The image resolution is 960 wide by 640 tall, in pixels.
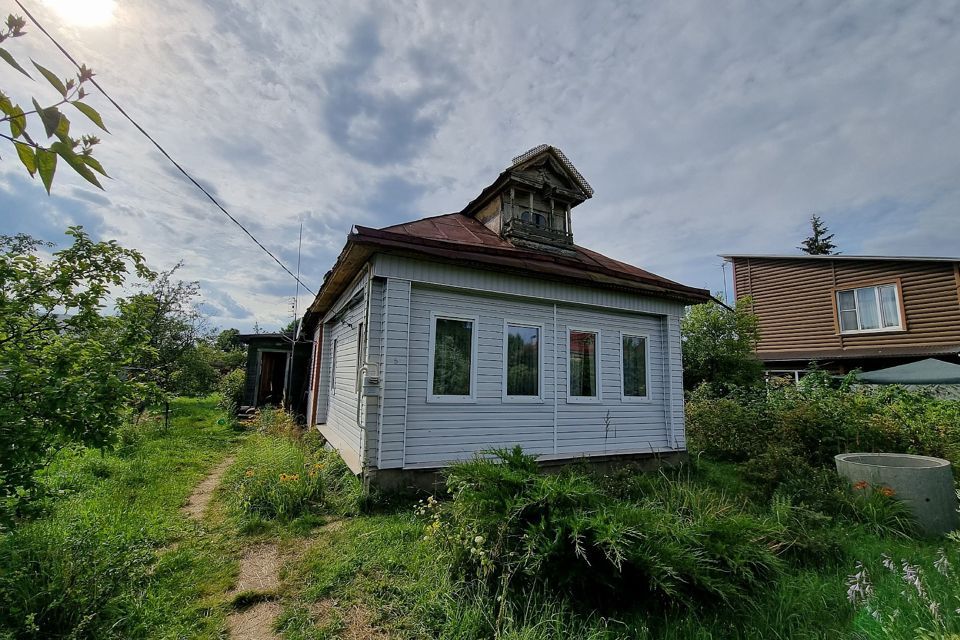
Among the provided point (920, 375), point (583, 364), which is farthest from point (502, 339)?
point (920, 375)

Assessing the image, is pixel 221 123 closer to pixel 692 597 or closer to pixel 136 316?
pixel 136 316

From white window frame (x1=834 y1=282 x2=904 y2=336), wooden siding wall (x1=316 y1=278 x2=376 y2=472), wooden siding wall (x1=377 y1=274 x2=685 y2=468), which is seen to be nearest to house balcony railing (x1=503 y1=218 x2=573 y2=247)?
wooden siding wall (x1=377 y1=274 x2=685 y2=468)

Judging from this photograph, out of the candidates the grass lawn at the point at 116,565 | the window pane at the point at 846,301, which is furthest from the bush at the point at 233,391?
the window pane at the point at 846,301

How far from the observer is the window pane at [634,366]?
27.4 ft

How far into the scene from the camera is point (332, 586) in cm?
361

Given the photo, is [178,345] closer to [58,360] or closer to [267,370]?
[267,370]

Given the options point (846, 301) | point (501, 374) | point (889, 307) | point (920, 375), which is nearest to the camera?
point (501, 374)

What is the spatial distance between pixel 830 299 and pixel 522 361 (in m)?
15.3

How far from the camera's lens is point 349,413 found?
7754 mm

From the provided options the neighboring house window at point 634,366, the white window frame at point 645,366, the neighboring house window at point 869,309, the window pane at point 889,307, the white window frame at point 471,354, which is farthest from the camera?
the neighboring house window at point 869,309

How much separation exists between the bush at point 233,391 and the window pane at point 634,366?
43.3ft

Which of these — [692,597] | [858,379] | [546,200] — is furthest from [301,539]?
[858,379]

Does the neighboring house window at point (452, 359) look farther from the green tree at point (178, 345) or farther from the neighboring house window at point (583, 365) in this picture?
the green tree at point (178, 345)

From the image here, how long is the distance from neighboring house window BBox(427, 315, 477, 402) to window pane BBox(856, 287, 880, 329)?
16299 millimetres
